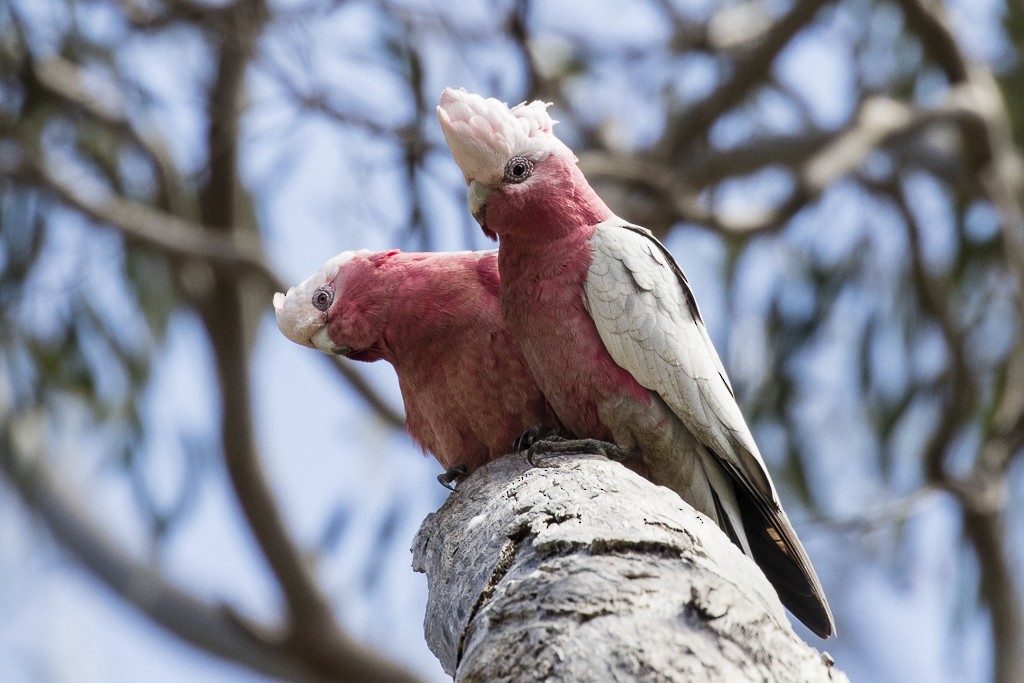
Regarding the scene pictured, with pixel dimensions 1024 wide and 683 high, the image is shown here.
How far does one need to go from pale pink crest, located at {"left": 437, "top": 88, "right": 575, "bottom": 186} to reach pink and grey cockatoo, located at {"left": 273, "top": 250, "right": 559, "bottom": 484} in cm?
37

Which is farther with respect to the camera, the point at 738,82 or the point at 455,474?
the point at 738,82

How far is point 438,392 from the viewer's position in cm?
326

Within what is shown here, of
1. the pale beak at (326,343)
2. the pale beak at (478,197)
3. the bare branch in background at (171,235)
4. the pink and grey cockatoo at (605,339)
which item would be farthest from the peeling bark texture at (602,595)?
the bare branch in background at (171,235)

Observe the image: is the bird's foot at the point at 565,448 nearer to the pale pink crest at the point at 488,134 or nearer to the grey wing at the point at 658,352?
the grey wing at the point at 658,352

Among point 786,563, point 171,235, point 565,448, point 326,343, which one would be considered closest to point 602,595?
point 565,448

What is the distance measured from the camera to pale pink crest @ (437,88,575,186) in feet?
9.45

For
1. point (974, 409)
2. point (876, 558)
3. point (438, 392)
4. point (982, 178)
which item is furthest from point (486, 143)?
point (876, 558)

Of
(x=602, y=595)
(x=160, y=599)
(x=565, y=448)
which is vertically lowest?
(x=602, y=595)

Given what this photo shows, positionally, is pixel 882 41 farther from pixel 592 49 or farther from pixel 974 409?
pixel 974 409

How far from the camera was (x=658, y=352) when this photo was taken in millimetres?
3027

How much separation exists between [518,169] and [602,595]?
4.50ft

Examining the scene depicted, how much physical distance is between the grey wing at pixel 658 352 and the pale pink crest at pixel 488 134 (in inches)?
12.4

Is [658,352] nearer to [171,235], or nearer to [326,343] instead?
[326,343]

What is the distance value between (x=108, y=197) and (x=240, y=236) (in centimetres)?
89
